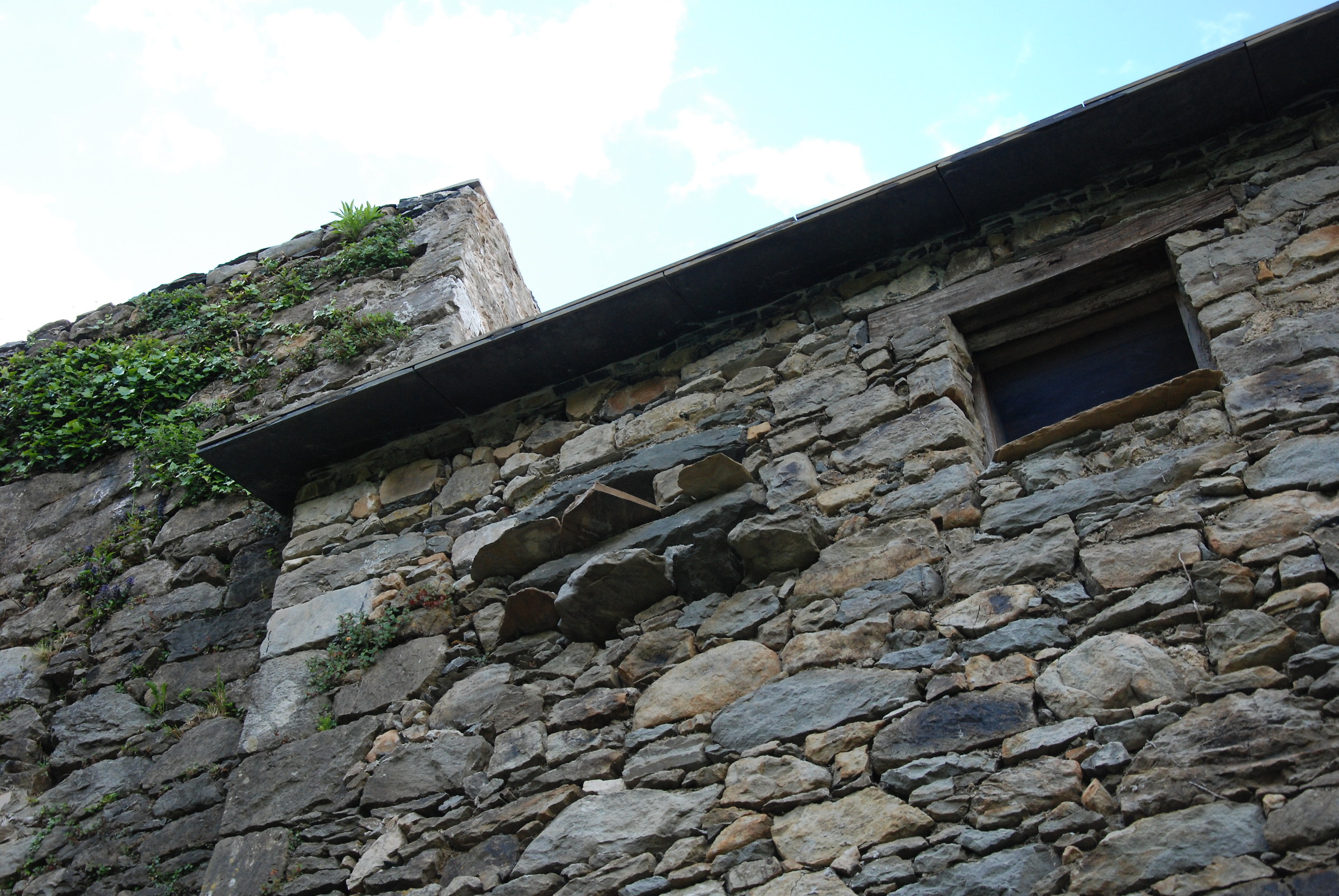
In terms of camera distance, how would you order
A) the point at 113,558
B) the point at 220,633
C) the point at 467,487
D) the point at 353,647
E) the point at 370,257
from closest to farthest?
the point at 353,647, the point at 467,487, the point at 220,633, the point at 113,558, the point at 370,257

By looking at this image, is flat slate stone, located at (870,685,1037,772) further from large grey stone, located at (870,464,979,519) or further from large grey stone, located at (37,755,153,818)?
large grey stone, located at (37,755,153,818)

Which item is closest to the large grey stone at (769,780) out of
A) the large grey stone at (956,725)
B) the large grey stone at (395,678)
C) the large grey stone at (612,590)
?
the large grey stone at (956,725)

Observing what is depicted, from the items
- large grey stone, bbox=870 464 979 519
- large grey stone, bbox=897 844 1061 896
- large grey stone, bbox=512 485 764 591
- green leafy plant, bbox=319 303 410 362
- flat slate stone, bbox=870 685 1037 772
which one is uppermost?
green leafy plant, bbox=319 303 410 362

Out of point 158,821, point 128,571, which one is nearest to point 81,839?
point 158,821

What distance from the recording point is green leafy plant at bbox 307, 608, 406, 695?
4387 mm

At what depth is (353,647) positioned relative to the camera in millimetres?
4457

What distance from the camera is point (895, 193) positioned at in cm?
453

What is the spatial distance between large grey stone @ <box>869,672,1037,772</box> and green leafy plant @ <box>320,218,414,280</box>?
5.10 m

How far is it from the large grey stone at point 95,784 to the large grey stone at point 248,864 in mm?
955

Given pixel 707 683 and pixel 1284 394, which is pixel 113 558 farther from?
pixel 1284 394

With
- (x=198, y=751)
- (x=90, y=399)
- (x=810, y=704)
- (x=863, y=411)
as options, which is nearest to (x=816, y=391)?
(x=863, y=411)

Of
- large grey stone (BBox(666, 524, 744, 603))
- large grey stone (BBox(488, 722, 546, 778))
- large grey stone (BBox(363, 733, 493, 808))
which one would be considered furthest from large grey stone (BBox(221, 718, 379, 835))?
large grey stone (BBox(666, 524, 744, 603))

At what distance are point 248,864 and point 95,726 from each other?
162cm

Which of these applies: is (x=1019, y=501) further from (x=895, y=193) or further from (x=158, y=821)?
(x=158, y=821)
